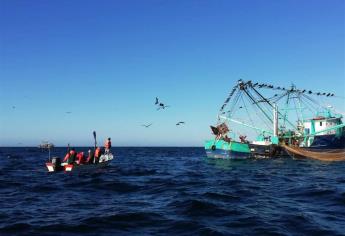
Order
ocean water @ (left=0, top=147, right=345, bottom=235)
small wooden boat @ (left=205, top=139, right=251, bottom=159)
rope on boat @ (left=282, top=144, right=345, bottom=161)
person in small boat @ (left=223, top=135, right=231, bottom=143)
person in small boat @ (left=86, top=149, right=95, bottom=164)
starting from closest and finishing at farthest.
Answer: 1. ocean water @ (left=0, top=147, right=345, bottom=235)
2. person in small boat @ (left=86, top=149, right=95, bottom=164)
3. rope on boat @ (left=282, top=144, right=345, bottom=161)
4. small wooden boat @ (left=205, top=139, right=251, bottom=159)
5. person in small boat @ (left=223, top=135, right=231, bottom=143)

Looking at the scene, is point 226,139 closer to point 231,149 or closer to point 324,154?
point 231,149

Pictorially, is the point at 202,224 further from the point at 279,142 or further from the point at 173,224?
the point at 279,142

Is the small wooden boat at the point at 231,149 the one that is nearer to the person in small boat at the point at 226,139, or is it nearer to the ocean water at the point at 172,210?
the person in small boat at the point at 226,139

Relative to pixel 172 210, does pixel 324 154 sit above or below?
above

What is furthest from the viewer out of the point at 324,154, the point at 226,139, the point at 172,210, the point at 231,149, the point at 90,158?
the point at 226,139

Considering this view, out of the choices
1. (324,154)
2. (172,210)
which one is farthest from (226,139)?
(172,210)

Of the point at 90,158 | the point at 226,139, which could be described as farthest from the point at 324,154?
the point at 90,158

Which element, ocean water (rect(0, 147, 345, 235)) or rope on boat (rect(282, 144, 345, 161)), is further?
rope on boat (rect(282, 144, 345, 161))

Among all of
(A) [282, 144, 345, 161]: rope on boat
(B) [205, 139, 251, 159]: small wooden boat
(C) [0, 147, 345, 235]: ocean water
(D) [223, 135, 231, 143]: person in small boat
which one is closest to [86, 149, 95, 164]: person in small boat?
(C) [0, 147, 345, 235]: ocean water

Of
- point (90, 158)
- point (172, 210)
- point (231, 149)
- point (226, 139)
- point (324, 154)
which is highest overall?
point (226, 139)

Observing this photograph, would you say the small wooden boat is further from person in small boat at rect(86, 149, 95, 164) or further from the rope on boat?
person in small boat at rect(86, 149, 95, 164)

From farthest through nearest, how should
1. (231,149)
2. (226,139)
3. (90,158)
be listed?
(226,139) < (231,149) < (90,158)

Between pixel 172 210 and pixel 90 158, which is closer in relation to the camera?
pixel 172 210

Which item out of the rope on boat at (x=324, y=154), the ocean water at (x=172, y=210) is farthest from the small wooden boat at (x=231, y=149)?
the ocean water at (x=172, y=210)
